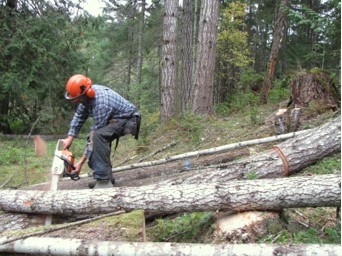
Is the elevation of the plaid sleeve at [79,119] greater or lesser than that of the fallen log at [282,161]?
greater

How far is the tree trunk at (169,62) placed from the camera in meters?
10.5

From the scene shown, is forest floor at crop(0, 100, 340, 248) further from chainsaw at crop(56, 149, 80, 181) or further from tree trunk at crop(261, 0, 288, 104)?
tree trunk at crop(261, 0, 288, 104)

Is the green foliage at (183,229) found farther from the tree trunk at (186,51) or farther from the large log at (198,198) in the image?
the tree trunk at (186,51)

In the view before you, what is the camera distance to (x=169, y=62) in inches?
417

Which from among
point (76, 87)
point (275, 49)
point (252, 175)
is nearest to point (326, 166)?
point (252, 175)

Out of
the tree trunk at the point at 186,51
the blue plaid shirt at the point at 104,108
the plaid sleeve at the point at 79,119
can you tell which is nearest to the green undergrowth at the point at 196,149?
the plaid sleeve at the point at 79,119

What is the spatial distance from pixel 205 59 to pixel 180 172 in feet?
18.5

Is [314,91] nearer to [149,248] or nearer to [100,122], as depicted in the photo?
[100,122]

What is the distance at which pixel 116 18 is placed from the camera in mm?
25141

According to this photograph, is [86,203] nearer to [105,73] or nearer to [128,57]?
[128,57]

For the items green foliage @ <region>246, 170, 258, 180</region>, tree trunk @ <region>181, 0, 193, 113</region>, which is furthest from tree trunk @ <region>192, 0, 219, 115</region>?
green foliage @ <region>246, 170, 258, 180</region>

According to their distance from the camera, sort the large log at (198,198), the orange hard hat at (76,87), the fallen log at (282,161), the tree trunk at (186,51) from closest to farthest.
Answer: the large log at (198,198), the fallen log at (282,161), the orange hard hat at (76,87), the tree trunk at (186,51)

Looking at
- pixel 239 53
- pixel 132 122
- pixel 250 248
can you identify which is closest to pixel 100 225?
pixel 250 248

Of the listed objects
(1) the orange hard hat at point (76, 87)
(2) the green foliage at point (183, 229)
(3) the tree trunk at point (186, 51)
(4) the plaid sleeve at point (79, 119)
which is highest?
(3) the tree trunk at point (186, 51)
